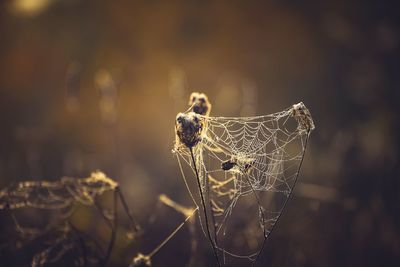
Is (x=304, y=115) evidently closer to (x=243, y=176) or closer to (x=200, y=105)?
(x=200, y=105)

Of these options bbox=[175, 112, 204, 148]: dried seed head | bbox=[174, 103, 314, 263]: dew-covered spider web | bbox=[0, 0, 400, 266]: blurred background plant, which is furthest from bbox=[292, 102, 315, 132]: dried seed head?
bbox=[0, 0, 400, 266]: blurred background plant

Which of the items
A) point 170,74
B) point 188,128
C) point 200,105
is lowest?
point 188,128

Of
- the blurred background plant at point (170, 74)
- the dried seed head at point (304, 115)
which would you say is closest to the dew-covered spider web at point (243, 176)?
the dried seed head at point (304, 115)

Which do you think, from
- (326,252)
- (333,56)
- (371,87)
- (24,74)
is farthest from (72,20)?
(326,252)

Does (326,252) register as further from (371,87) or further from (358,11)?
(358,11)

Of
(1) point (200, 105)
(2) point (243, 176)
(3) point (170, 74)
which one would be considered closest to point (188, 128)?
(1) point (200, 105)
